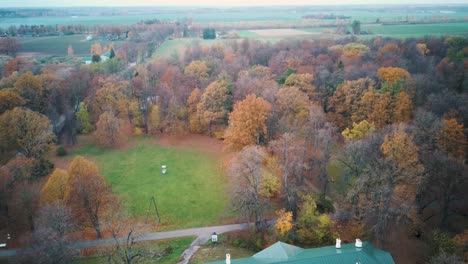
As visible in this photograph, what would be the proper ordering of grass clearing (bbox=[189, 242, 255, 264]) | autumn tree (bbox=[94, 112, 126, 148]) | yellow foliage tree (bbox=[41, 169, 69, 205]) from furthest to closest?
1. autumn tree (bbox=[94, 112, 126, 148])
2. yellow foliage tree (bbox=[41, 169, 69, 205])
3. grass clearing (bbox=[189, 242, 255, 264])

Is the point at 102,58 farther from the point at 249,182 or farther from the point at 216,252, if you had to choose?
the point at 216,252

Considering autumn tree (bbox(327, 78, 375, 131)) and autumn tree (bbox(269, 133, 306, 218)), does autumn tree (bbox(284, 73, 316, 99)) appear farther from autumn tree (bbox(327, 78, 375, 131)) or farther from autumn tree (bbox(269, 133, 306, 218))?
autumn tree (bbox(269, 133, 306, 218))

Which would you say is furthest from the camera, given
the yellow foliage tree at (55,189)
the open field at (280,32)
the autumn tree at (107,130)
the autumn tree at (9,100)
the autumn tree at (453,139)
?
the open field at (280,32)

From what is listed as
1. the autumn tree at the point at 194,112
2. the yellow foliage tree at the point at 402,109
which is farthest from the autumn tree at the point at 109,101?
the yellow foliage tree at the point at 402,109

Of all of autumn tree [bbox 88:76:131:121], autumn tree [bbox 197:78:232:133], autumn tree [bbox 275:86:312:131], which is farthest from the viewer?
autumn tree [bbox 88:76:131:121]

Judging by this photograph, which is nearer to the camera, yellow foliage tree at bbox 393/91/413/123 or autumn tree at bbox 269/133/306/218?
autumn tree at bbox 269/133/306/218

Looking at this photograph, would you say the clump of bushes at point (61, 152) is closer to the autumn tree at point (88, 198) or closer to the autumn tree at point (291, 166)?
the autumn tree at point (88, 198)

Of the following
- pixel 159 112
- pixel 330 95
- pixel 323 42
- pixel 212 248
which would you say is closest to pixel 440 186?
pixel 212 248

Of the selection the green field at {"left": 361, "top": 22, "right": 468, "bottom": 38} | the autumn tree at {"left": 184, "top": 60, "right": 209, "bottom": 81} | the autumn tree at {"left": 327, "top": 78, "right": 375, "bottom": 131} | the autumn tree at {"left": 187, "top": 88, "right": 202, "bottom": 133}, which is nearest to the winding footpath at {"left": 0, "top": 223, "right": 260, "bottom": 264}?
the autumn tree at {"left": 187, "top": 88, "right": 202, "bottom": 133}
